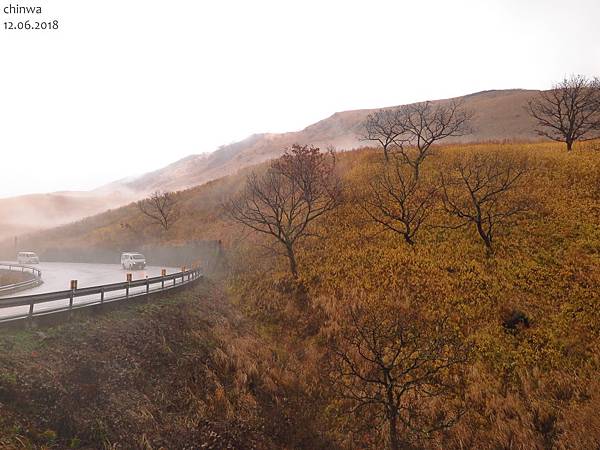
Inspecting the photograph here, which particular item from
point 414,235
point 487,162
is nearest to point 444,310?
point 414,235

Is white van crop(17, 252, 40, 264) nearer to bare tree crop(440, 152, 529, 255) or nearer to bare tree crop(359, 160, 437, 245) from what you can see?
bare tree crop(359, 160, 437, 245)

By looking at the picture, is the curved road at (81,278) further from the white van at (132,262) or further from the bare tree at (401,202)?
the bare tree at (401,202)

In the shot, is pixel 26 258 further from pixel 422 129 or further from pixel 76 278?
pixel 422 129

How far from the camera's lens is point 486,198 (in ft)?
91.6

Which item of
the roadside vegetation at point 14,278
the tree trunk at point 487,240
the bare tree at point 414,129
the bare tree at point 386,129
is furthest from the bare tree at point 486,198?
the roadside vegetation at point 14,278

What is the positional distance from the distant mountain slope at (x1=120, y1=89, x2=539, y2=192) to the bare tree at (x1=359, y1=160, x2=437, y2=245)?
124 ft

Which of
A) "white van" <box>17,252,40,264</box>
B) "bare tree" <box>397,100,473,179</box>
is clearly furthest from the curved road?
"bare tree" <box>397,100,473,179</box>

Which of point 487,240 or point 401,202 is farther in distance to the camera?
point 401,202

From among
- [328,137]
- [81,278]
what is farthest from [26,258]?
[328,137]

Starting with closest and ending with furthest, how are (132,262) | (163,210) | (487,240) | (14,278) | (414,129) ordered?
(487,240), (14,278), (132,262), (414,129), (163,210)

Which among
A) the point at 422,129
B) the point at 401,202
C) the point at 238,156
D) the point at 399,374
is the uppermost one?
the point at 238,156

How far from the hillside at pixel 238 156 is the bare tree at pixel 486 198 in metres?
50.8

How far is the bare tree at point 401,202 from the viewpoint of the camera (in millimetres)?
27094

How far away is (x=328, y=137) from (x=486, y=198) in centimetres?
11249
